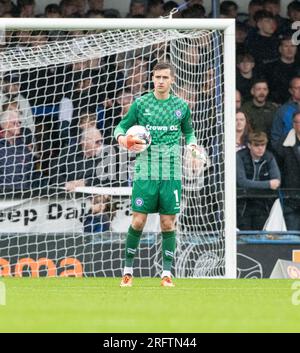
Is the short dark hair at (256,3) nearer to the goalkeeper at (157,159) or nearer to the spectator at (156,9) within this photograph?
the spectator at (156,9)

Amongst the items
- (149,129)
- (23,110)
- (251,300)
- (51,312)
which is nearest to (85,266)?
(23,110)

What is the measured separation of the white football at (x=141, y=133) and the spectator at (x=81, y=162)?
109 inches

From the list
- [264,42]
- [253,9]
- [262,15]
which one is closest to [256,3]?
[253,9]

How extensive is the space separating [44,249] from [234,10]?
4.75m


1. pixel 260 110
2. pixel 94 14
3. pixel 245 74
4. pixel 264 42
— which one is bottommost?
pixel 260 110


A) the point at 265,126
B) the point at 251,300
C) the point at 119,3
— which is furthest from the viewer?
the point at 119,3

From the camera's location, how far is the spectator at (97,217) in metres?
13.5

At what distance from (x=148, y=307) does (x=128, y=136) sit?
247cm

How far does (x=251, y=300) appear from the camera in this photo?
9.45 metres

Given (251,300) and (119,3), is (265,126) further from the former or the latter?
(251,300)

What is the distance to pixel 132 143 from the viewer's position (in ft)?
35.2
